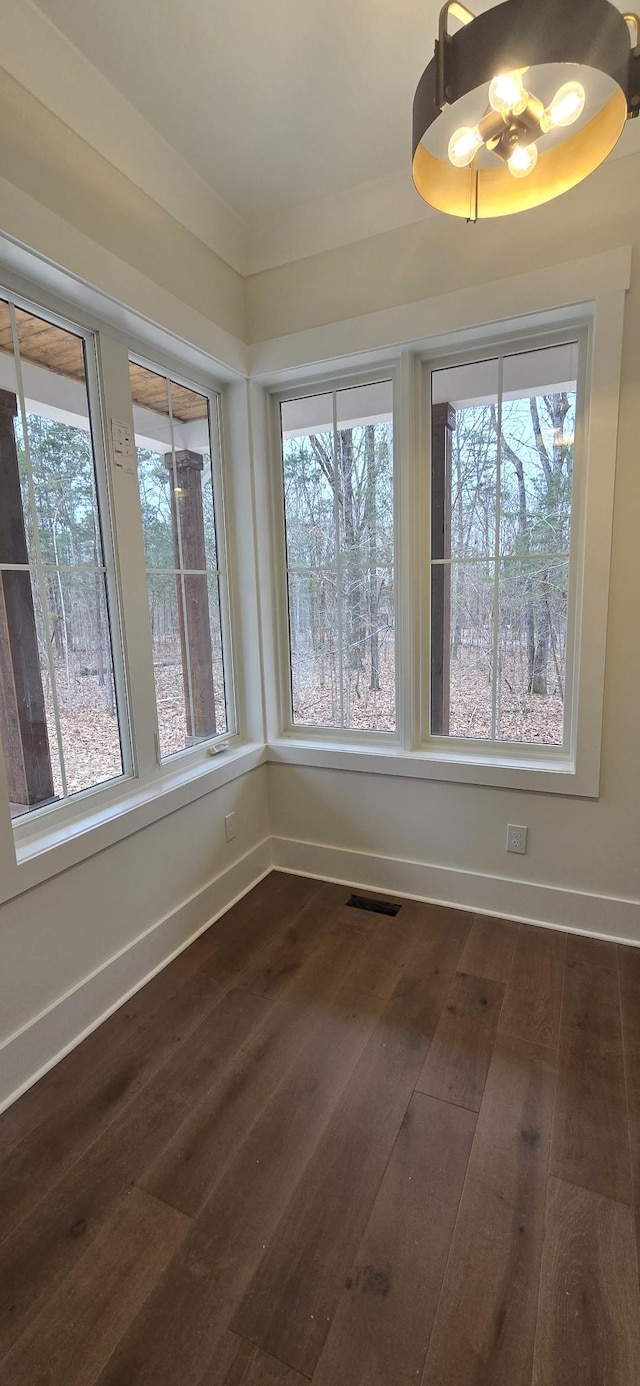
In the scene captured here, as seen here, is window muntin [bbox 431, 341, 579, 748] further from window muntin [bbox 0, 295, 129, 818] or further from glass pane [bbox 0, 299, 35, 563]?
glass pane [bbox 0, 299, 35, 563]

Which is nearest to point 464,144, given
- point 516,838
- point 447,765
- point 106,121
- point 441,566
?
point 106,121

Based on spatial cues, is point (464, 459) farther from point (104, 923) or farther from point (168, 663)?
point (104, 923)

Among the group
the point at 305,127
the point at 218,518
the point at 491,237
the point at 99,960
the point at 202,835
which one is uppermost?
the point at 305,127

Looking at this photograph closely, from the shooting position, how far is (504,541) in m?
2.19

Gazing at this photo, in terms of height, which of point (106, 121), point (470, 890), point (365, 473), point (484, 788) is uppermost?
point (106, 121)

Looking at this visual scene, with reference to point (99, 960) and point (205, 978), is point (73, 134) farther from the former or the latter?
point (205, 978)

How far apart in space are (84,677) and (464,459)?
1.63m

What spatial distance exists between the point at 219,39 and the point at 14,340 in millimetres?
968

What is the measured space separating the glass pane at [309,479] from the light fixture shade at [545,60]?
1.30 metres

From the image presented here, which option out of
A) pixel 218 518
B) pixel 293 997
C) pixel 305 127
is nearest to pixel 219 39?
pixel 305 127

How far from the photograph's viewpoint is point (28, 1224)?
124cm

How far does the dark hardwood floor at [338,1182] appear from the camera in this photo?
103 centimetres

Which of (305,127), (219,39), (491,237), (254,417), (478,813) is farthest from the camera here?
(254,417)

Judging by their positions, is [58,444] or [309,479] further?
[309,479]
